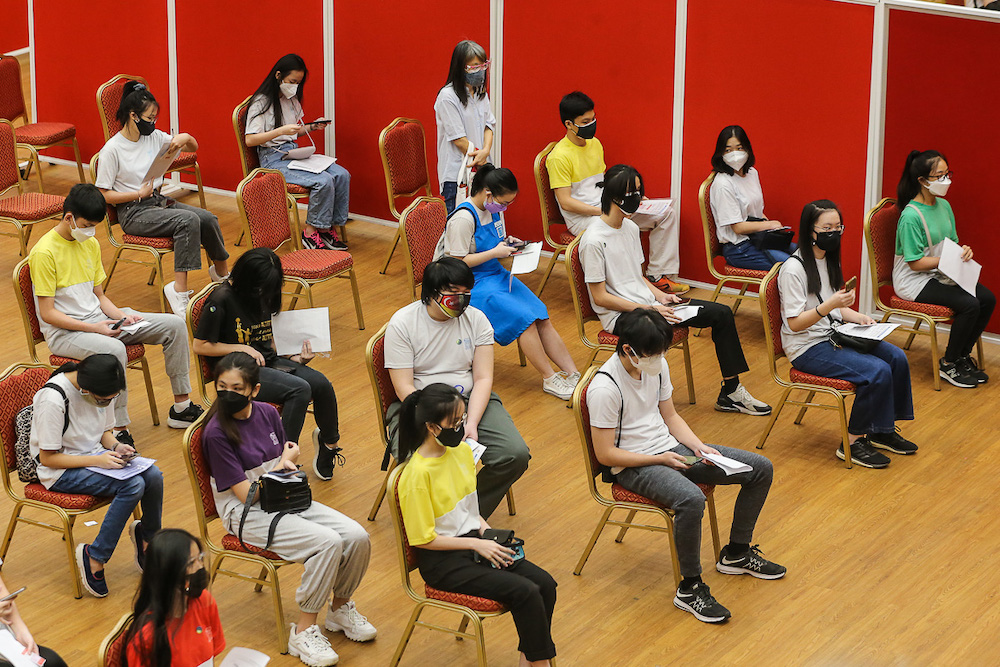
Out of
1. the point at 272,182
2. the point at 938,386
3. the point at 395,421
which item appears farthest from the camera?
the point at 272,182

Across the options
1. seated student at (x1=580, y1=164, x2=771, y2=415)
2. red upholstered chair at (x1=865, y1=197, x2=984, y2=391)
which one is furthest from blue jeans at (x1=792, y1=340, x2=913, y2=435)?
red upholstered chair at (x1=865, y1=197, x2=984, y2=391)

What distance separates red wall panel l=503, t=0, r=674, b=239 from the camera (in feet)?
27.5

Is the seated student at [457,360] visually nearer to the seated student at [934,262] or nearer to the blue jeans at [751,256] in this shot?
the blue jeans at [751,256]

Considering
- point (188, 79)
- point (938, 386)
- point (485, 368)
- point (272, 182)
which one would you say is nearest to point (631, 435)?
point (485, 368)

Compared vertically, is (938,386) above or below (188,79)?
below

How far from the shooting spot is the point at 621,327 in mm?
5172

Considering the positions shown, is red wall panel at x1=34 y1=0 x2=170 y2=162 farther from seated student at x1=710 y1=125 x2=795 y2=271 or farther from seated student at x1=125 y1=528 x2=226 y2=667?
seated student at x1=125 y1=528 x2=226 y2=667

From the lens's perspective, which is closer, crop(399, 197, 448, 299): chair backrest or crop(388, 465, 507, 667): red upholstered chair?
crop(388, 465, 507, 667): red upholstered chair

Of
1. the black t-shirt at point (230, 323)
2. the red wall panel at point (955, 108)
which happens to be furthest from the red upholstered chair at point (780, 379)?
the black t-shirt at point (230, 323)

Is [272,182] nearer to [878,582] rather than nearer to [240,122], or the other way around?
[240,122]

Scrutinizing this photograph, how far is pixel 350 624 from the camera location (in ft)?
16.5

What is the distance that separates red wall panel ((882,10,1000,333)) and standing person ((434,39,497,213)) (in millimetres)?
2560

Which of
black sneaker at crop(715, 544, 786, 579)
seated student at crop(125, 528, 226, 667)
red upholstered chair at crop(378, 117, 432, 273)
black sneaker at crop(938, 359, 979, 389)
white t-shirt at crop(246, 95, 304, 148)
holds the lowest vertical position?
black sneaker at crop(715, 544, 786, 579)

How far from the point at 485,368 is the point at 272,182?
104 inches
